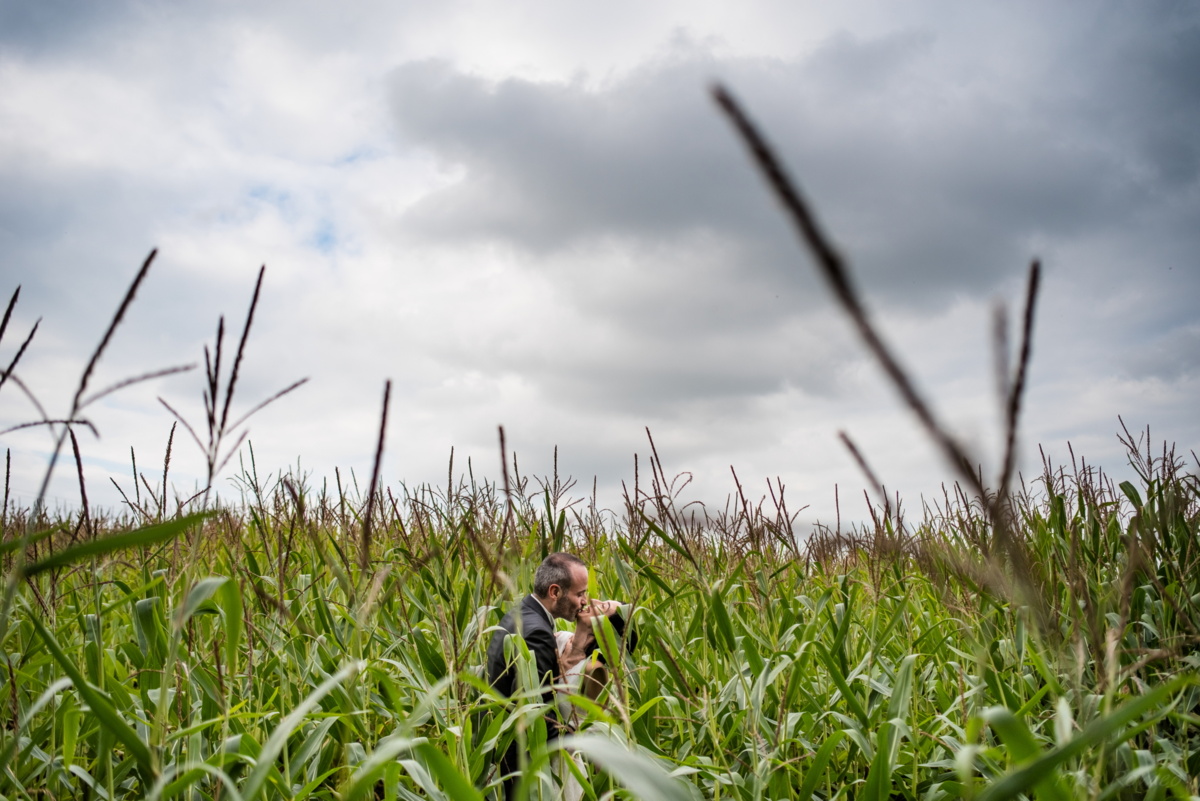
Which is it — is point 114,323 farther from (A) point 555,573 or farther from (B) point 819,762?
(A) point 555,573

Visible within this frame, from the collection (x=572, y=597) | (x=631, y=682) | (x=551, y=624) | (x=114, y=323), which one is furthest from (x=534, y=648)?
(x=114, y=323)

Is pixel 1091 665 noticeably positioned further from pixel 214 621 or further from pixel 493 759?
pixel 214 621

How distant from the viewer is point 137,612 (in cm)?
270

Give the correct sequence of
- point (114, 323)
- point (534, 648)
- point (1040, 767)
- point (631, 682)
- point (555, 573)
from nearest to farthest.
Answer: point (1040, 767) < point (114, 323) < point (631, 682) < point (534, 648) < point (555, 573)

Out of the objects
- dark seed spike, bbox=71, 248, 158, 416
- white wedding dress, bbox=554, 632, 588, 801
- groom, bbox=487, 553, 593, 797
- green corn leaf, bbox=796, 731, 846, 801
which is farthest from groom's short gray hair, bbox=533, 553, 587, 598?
→ dark seed spike, bbox=71, 248, 158, 416

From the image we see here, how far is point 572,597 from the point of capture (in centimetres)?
373

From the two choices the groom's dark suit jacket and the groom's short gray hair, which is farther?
the groom's short gray hair

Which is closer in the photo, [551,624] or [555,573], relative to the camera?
[551,624]

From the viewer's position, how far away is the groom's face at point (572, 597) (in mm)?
3727

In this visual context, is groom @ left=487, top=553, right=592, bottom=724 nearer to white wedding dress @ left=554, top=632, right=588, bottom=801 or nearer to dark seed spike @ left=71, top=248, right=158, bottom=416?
white wedding dress @ left=554, top=632, right=588, bottom=801

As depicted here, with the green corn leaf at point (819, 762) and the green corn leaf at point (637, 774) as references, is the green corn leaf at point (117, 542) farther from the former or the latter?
the green corn leaf at point (819, 762)

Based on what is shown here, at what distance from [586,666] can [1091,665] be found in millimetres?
3043

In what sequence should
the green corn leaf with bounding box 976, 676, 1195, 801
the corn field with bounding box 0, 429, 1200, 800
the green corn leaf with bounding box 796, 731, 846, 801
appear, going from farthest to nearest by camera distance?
the green corn leaf with bounding box 796, 731, 846, 801, the corn field with bounding box 0, 429, 1200, 800, the green corn leaf with bounding box 976, 676, 1195, 801

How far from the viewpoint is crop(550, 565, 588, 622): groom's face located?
3727 millimetres
